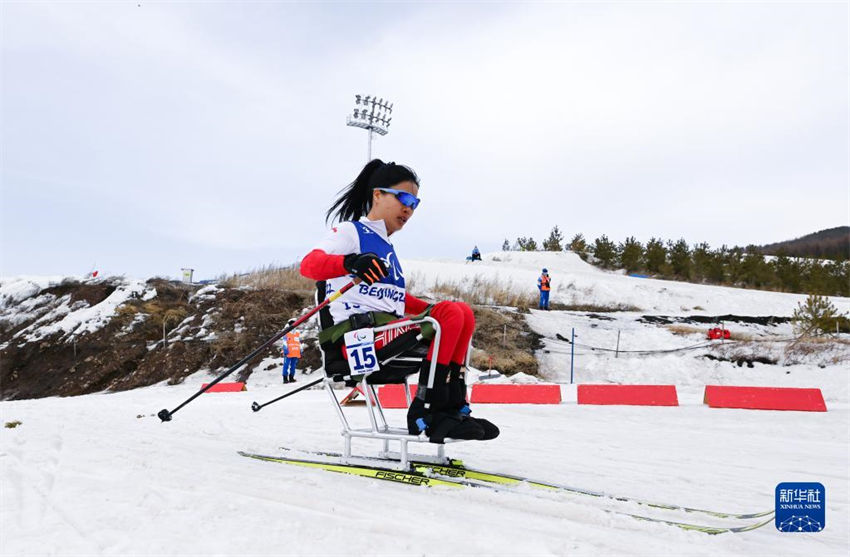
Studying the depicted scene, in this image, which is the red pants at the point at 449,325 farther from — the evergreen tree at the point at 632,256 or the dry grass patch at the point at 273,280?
the evergreen tree at the point at 632,256

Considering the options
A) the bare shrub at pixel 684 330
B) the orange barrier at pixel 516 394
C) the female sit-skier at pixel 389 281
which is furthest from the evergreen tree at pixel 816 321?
the female sit-skier at pixel 389 281

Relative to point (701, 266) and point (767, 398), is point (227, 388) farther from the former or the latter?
point (701, 266)

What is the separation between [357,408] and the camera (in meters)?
8.59

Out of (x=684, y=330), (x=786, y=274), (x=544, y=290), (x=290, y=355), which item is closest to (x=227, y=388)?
(x=290, y=355)

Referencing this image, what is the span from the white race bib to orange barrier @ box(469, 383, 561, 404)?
6.39 metres

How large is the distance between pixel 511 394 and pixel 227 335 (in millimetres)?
10162

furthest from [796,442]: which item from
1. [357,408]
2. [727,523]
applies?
[357,408]

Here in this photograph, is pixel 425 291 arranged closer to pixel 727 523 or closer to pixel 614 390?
pixel 614 390

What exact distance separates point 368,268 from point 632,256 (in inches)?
1301

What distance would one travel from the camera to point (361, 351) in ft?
9.76

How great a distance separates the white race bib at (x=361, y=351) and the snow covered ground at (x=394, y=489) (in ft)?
1.94

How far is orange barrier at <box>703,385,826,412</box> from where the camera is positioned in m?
7.84

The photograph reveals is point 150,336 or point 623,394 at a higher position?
point 623,394

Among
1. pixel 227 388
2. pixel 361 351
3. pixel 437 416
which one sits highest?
pixel 361 351
